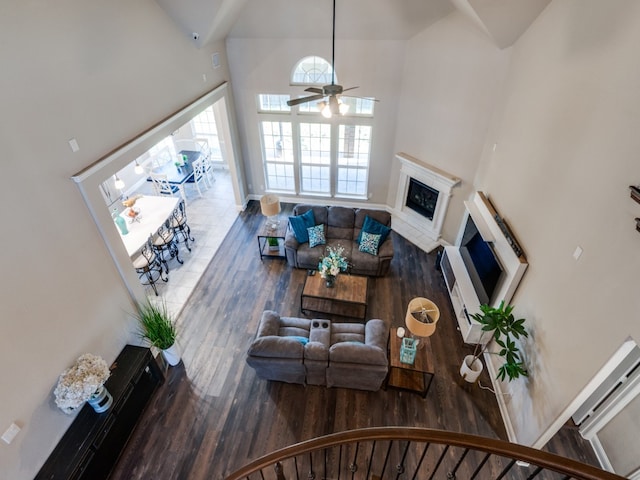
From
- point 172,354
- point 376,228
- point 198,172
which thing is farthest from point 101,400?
point 198,172

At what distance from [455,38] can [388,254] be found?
148 inches

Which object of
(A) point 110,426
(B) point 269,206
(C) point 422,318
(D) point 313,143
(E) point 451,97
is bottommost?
(A) point 110,426

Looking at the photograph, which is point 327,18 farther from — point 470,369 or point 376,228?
point 470,369

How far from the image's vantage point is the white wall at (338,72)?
6.57 metres

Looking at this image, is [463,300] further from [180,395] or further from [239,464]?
[180,395]

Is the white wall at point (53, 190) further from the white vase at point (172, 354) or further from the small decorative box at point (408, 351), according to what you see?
the small decorative box at point (408, 351)

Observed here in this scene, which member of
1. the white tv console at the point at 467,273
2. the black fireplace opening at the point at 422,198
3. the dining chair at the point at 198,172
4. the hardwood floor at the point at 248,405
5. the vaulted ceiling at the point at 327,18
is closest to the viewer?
the hardwood floor at the point at 248,405

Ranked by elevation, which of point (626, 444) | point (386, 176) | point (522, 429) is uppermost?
point (386, 176)

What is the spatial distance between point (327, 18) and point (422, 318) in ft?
17.3

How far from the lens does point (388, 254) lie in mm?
6312

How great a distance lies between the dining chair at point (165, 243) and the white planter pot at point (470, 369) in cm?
541

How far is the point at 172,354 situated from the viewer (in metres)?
4.89

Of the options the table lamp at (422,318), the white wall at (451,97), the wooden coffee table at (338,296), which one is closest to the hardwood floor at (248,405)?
the wooden coffee table at (338,296)

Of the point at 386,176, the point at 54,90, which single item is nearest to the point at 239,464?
the point at 54,90
